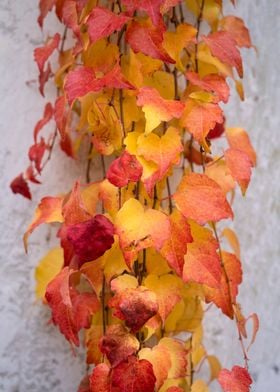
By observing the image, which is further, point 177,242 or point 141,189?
point 141,189

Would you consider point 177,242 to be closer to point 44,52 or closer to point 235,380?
point 235,380

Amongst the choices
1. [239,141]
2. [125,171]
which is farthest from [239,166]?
[125,171]

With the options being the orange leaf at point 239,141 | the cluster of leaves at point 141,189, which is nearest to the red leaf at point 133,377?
the cluster of leaves at point 141,189

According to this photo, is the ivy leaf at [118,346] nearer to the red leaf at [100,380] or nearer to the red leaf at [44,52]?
the red leaf at [100,380]

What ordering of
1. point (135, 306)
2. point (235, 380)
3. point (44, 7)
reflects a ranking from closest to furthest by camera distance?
point (135, 306)
point (235, 380)
point (44, 7)

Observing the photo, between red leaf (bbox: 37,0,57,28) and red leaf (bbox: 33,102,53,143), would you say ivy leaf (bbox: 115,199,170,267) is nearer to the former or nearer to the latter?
red leaf (bbox: 33,102,53,143)

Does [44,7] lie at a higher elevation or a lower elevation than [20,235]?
higher
